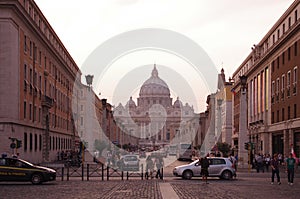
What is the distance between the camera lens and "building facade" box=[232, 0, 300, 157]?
172 feet

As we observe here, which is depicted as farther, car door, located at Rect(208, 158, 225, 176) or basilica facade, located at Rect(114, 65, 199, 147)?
basilica facade, located at Rect(114, 65, 199, 147)

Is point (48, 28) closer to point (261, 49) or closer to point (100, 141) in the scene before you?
point (100, 141)

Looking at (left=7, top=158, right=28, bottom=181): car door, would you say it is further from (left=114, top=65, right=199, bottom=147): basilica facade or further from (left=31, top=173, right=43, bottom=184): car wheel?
(left=114, top=65, right=199, bottom=147): basilica facade

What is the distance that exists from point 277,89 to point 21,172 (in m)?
39.0

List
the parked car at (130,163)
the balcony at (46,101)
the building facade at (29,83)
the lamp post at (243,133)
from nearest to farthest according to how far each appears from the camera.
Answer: the building facade at (29,83) < the parked car at (130,163) < the lamp post at (243,133) < the balcony at (46,101)

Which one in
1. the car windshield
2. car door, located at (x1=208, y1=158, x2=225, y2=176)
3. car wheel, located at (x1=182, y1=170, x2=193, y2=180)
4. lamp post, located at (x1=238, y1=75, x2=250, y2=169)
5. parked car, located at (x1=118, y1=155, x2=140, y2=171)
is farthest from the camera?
lamp post, located at (x1=238, y1=75, x2=250, y2=169)

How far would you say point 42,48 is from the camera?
5803cm

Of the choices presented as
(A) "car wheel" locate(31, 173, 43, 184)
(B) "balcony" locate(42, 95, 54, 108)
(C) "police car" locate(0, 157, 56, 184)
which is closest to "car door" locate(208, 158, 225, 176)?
(C) "police car" locate(0, 157, 56, 184)

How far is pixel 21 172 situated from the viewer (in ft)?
92.3

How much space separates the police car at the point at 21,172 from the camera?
2794 cm

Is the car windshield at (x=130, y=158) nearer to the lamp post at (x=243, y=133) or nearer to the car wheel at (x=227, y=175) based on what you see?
the lamp post at (x=243, y=133)

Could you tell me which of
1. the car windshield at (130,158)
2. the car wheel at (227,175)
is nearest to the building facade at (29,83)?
the car windshield at (130,158)

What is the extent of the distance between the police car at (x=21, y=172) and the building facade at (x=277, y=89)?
1075 inches

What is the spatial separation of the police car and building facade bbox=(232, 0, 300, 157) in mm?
27293
